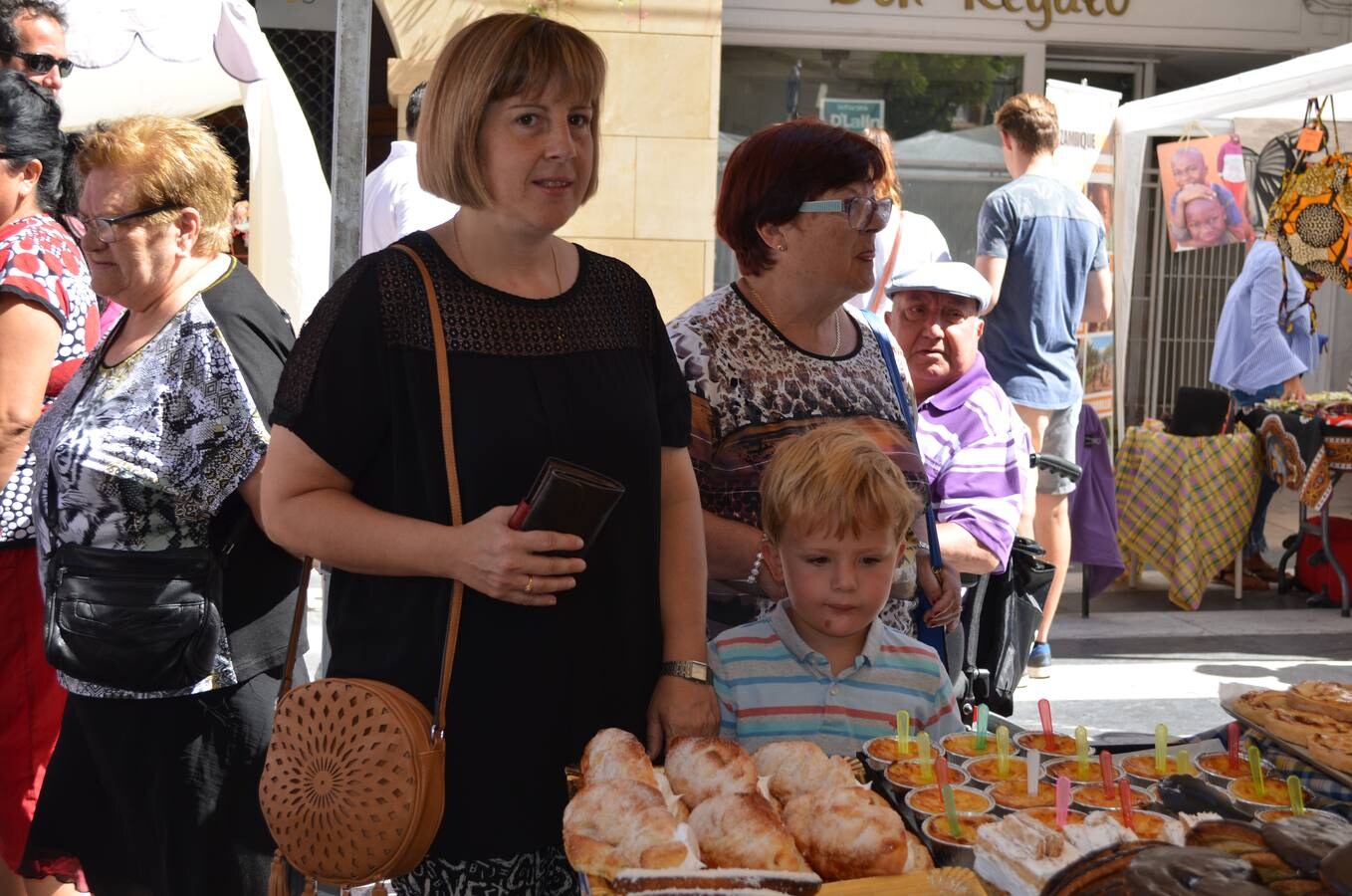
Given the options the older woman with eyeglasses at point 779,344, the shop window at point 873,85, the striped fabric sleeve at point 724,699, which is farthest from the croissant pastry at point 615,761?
the shop window at point 873,85

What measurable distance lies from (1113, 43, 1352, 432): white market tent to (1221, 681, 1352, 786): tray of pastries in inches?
229

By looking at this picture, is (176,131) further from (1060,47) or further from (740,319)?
(1060,47)

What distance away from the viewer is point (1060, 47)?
10797mm

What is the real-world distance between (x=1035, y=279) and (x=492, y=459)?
4920mm

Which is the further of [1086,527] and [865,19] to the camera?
[865,19]

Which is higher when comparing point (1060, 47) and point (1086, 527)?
point (1060, 47)

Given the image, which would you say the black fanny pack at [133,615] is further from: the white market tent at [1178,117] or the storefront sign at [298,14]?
the storefront sign at [298,14]

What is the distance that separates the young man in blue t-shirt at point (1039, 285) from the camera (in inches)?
258

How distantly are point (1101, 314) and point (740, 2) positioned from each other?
4274 millimetres

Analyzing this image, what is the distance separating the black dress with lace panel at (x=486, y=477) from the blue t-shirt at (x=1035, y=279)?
4.61 m

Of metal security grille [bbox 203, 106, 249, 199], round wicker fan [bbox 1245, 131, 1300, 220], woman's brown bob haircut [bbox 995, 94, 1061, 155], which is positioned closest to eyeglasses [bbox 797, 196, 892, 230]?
woman's brown bob haircut [bbox 995, 94, 1061, 155]

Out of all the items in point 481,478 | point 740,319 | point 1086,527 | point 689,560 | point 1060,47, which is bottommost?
point 1086,527

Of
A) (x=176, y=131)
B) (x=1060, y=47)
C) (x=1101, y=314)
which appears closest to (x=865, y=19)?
(x=1060, y=47)

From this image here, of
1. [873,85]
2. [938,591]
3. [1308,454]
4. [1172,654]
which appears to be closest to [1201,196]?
[1308,454]
